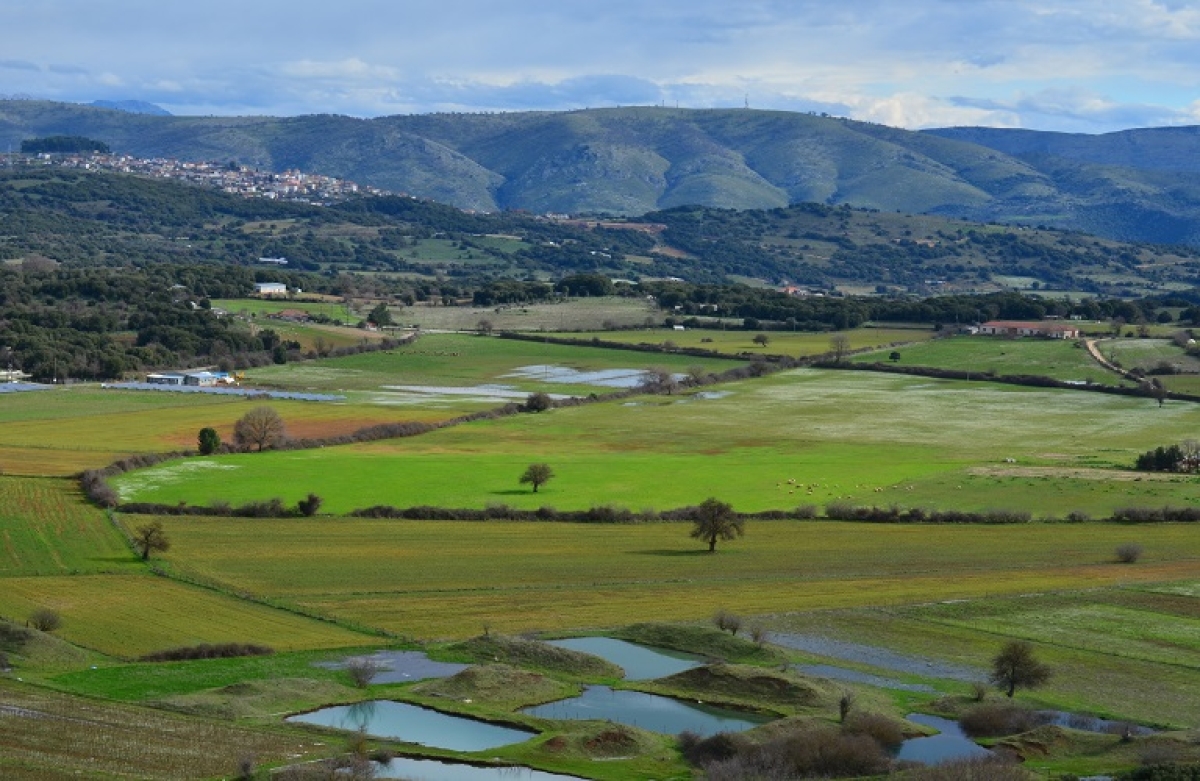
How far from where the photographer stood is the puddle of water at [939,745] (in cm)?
3456

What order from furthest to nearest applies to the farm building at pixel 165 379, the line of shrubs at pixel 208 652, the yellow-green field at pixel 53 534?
the farm building at pixel 165 379 < the yellow-green field at pixel 53 534 < the line of shrubs at pixel 208 652

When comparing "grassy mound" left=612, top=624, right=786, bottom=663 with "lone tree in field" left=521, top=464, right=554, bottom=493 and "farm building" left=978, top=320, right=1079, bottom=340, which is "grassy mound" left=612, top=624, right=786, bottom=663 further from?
"farm building" left=978, top=320, right=1079, bottom=340

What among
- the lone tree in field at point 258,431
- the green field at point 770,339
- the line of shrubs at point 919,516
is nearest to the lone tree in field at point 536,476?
the line of shrubs at point 919,516

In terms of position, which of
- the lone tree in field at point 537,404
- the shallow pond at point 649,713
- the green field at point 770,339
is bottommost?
the shallow pond at point 649,713

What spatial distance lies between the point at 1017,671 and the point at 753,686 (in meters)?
6.25

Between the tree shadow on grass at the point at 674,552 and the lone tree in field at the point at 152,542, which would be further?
the tree shadow on grass at the point at 674,552

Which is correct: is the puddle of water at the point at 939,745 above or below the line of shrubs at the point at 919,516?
below

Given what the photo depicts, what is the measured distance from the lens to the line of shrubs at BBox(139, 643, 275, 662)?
41.3 m

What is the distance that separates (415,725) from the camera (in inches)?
1446

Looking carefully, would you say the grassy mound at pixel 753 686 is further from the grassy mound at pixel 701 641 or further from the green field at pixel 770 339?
the green field at pixel 770 339

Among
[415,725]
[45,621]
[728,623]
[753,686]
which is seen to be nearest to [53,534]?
[45,621]

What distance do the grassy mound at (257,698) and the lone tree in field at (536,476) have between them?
29.2m

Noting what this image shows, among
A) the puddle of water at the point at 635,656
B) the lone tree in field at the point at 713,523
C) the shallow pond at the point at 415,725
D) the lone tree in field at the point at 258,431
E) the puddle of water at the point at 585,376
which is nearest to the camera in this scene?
the shallow pond at the point at 415,725

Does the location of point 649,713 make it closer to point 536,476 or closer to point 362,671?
point 362,671
